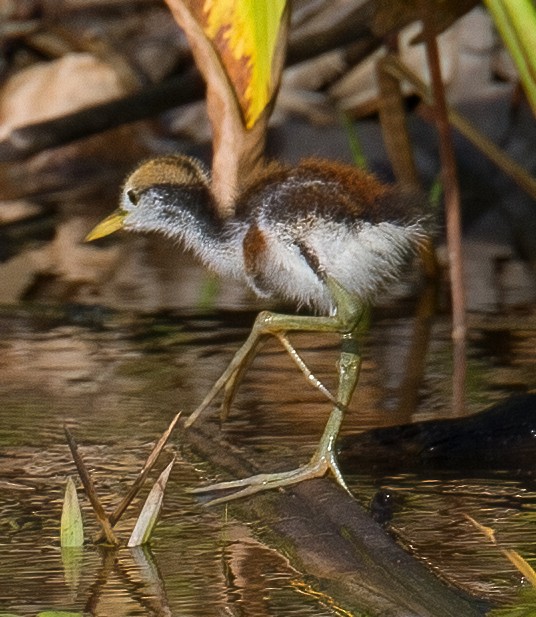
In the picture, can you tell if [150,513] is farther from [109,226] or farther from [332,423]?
[109,226]

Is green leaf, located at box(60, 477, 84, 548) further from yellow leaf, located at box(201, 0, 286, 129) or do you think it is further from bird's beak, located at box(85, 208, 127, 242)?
bird's beak, located at box(85, 208, 127, 242)

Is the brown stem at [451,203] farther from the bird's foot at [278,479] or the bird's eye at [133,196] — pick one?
the bird's foot at [278,479]

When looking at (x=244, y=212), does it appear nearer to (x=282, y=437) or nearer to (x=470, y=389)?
(x=282, y=437)

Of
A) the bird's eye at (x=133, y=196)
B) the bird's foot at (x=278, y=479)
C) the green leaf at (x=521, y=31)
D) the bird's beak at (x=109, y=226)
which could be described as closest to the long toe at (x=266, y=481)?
the bird's foot at (x=278, y=479)

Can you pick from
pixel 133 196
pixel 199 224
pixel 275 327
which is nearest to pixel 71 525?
pixel 275 327

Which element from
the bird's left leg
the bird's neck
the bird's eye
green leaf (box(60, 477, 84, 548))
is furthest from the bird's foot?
the bird's eye

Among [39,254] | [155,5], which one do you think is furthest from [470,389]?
[155,5]
